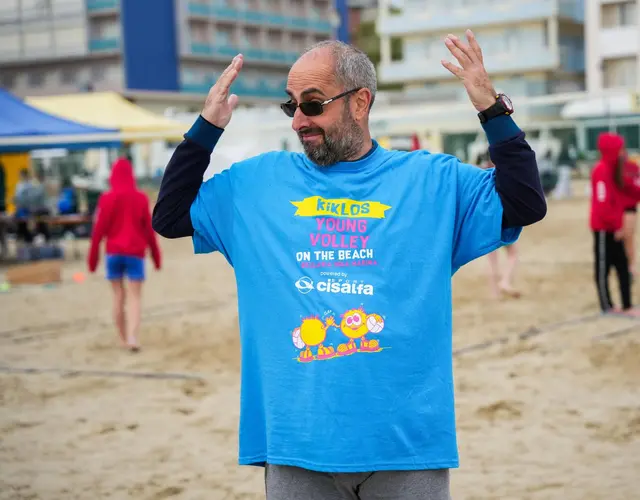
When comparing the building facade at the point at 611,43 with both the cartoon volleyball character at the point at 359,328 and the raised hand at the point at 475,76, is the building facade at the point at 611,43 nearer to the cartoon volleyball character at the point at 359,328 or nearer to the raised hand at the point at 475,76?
the raised hand at the point at 475,76

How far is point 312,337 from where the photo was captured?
257 centimetres

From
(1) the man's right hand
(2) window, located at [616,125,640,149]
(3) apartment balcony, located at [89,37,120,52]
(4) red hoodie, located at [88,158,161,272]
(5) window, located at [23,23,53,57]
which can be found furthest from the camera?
(5) window, located at [23,23,53,57]

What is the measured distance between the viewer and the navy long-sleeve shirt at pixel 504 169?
256 cm

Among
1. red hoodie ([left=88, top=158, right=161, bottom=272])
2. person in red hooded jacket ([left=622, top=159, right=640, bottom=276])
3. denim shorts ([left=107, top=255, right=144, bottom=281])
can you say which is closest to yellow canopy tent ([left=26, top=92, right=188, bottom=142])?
red hoodie ([left=88, top=158, right=161, bottom=272])

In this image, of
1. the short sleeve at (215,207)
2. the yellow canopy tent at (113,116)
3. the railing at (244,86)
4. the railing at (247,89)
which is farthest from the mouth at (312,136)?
the railing at (247,89)

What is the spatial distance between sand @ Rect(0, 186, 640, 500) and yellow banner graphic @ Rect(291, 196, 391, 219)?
2664mm

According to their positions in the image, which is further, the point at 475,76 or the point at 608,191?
the point at 608,191

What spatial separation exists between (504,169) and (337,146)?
1.43 ft

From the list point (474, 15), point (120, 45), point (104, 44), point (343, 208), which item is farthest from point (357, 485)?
point (104, 44)

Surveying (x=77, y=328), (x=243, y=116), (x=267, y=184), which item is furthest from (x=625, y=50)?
(x=267, y=184)

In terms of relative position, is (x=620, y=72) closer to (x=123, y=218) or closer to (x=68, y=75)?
(x=68, y=75)

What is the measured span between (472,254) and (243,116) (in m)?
33.4

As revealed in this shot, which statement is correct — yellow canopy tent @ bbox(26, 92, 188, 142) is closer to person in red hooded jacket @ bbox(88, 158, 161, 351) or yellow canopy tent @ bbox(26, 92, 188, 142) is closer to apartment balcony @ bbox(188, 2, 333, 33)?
person in red hooded jacket @ bbox(88, 158, 161, 351)

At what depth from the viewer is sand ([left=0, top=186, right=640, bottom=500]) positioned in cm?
525
